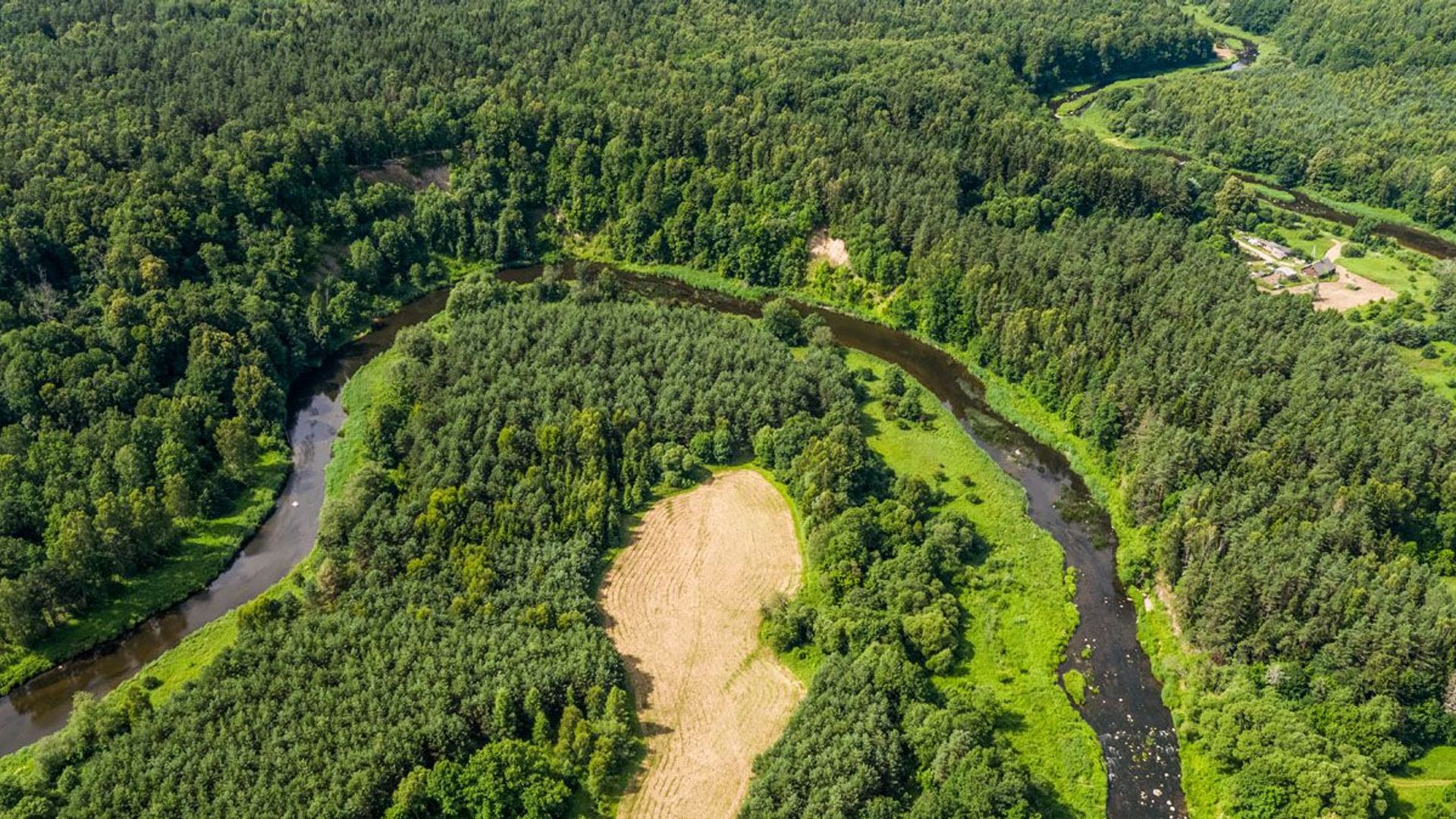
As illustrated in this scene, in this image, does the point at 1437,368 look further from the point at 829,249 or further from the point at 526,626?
the point at 526,626

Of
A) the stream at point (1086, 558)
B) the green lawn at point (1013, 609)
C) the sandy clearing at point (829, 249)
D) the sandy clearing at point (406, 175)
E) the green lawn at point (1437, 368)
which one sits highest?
the sandy clearing at point (406, 175)

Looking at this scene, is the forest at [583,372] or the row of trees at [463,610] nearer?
the row of trees at [463,610]

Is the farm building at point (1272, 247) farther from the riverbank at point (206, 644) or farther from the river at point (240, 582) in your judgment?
the riverbank at point (206, 644)

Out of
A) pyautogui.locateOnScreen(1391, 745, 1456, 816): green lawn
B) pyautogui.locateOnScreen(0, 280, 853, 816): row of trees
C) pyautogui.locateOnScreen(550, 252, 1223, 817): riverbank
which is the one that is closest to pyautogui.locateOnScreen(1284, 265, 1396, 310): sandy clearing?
pyautogui.locateOnScreen(550, 252, 1223, 817): riverbank

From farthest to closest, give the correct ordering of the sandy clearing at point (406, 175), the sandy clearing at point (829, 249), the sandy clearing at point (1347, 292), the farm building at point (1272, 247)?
the farm building at point (1272, 247) → the sandy clearing at point (406, 175) → the sandy clearing at point (829, 249) → the sandy clearing at point (1347, 292)

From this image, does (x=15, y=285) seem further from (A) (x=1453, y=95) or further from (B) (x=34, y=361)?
(A) (x=1453, y=95)

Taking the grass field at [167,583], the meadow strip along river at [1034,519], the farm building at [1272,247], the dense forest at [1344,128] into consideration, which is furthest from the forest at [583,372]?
the farm building at [1272,247]

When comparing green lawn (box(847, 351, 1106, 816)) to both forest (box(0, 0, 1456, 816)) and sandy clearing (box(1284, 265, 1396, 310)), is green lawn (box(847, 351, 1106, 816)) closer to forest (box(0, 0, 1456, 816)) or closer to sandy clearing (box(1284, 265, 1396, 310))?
forest (box(0, 0, 1456, 816))

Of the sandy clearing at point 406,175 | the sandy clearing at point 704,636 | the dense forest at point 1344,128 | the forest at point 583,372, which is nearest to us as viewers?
the forest at point 583,372
